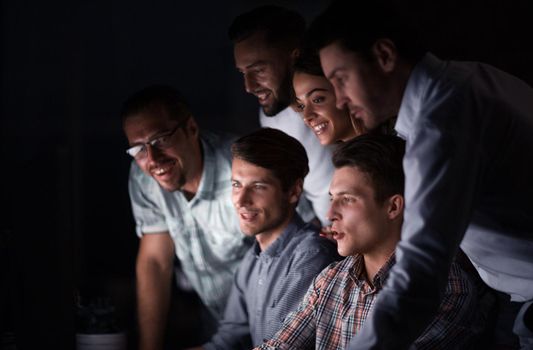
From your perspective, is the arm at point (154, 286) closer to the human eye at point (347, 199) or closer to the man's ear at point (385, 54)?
the human eye at point (347, 199)

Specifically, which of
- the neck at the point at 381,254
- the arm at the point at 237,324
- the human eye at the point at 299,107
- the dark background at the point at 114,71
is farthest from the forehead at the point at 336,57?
the arm at the point at 237,324

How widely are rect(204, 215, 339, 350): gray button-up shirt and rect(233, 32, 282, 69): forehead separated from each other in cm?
49

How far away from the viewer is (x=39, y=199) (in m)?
2.02

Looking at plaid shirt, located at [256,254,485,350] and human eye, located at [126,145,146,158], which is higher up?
human eye, located at [126,145,146,158]

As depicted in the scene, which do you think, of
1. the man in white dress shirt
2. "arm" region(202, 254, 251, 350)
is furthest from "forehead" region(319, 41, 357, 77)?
"arm" region(202, 254, 251, 350)

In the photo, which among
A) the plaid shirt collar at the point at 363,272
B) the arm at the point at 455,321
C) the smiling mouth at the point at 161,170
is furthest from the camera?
the smiling mouth at the point at 161,170

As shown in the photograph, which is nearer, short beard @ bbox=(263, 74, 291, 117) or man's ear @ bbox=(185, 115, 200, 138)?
short beard @ bbox=(263, 74, 291, 117)

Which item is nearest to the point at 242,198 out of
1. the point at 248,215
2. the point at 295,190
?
the point at 248,215

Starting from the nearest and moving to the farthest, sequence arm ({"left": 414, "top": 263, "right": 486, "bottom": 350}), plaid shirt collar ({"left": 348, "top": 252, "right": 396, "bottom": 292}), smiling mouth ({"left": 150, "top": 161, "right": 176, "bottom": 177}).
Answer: arm ({"left": 414, "top": 263, "right": 486, "bottom": 350}) < plaid shirt collar ({"left": 348, "top": 252, "right": 396, "bottom": 292}) < smiling mouth ({"left": 150, "top": 161, "right": 176, "bottom": 177})

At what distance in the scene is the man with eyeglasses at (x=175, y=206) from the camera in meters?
2.86

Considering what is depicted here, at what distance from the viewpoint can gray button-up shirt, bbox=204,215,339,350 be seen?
2.33m

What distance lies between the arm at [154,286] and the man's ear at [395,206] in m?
1.23

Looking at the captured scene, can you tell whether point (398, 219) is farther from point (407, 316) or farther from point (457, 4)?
point (457, 4)

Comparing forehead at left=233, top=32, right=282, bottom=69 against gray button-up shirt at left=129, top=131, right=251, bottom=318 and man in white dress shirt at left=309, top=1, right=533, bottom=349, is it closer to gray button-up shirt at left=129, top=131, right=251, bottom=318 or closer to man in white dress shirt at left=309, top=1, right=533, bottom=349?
gray button-up shirt at left=129, top=131, right=251, bottom=318
